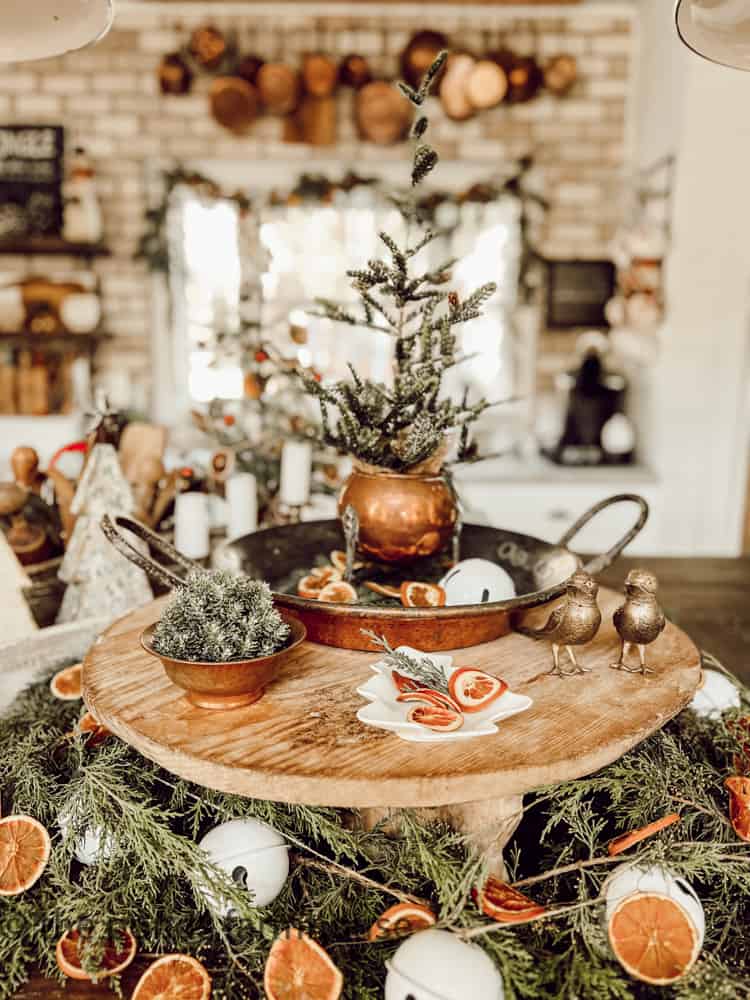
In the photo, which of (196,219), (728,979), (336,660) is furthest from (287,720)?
(196,219)

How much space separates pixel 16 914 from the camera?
1252 millimetres

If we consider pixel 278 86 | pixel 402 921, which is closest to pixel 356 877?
pixel 402 921

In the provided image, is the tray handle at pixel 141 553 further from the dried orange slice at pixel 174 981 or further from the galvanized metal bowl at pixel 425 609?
the dried orange slice at pixel 174 981

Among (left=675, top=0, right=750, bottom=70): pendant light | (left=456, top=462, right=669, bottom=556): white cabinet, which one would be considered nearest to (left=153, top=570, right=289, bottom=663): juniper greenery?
(left=675, top=0, right=750, bottom=70): pendant light

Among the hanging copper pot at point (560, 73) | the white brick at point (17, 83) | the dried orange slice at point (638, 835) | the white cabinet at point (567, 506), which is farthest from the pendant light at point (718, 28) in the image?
the white brick at point (17, 83)

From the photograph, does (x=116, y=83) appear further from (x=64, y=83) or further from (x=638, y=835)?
(x=638, y=835)

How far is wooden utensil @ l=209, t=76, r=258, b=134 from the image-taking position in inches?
165

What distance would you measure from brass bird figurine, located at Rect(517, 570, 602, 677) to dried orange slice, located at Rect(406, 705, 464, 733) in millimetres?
220

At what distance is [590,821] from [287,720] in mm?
528

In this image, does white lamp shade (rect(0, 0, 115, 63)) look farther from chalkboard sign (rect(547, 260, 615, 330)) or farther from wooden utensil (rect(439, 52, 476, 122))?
chalkboard sign (rect(547, 260, 615, 330))

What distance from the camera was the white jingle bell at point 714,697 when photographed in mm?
1692

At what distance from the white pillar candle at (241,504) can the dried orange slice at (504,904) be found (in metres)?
1.28

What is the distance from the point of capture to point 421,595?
1471mm

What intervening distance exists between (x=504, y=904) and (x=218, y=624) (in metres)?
0.54
